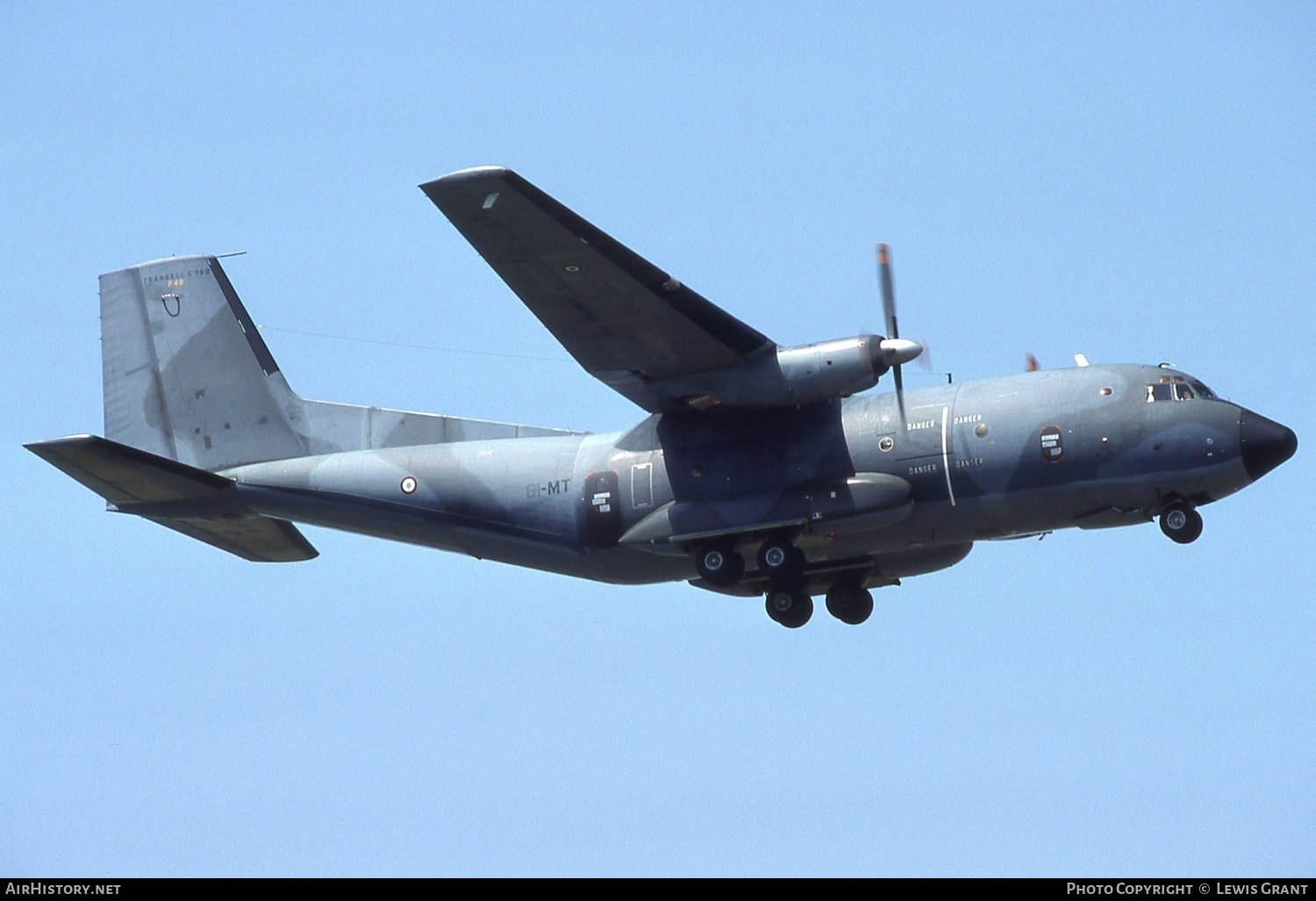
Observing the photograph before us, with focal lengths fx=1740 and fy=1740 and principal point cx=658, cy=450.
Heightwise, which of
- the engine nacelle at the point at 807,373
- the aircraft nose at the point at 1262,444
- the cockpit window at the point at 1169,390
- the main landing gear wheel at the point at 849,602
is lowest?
the main landing gear wheel at the point at 849,602

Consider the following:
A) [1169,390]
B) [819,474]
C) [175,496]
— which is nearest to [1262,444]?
[1169,390]

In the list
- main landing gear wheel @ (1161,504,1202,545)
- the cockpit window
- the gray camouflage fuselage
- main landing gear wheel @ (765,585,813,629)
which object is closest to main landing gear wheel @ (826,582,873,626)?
the gray camouflage fuselage

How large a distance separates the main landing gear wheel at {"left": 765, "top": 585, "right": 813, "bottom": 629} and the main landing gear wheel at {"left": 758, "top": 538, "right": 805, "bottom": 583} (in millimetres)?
503

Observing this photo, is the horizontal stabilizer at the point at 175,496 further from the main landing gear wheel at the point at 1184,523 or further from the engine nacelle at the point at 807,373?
the main landing gear wheel at the point at 1184,523

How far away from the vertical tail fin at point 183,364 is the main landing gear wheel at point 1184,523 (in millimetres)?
13815

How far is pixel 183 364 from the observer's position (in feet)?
94.7

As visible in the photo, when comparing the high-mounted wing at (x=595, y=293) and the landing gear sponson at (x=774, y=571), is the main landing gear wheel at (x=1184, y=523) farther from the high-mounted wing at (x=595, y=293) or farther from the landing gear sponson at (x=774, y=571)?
the high-mounted wing at (x=595, y=293)

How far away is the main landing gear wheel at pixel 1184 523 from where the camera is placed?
2295 cm

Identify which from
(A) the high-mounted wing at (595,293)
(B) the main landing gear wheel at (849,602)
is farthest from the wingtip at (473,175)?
(B) the main landing gear wheel at (849,602)

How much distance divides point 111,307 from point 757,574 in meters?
11.9

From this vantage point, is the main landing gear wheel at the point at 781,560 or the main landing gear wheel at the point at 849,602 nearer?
the main landing gear wheel at the point at 781,560

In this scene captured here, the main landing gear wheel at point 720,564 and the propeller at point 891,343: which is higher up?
A: the propeller at point 891,343

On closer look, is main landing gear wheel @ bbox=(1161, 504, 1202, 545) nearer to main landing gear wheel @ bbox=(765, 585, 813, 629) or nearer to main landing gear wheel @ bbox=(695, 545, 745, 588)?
main landing gear wheel @ bbox=(765, 585, 813, 629)

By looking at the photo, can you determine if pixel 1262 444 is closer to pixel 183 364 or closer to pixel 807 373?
pixel 807 373
